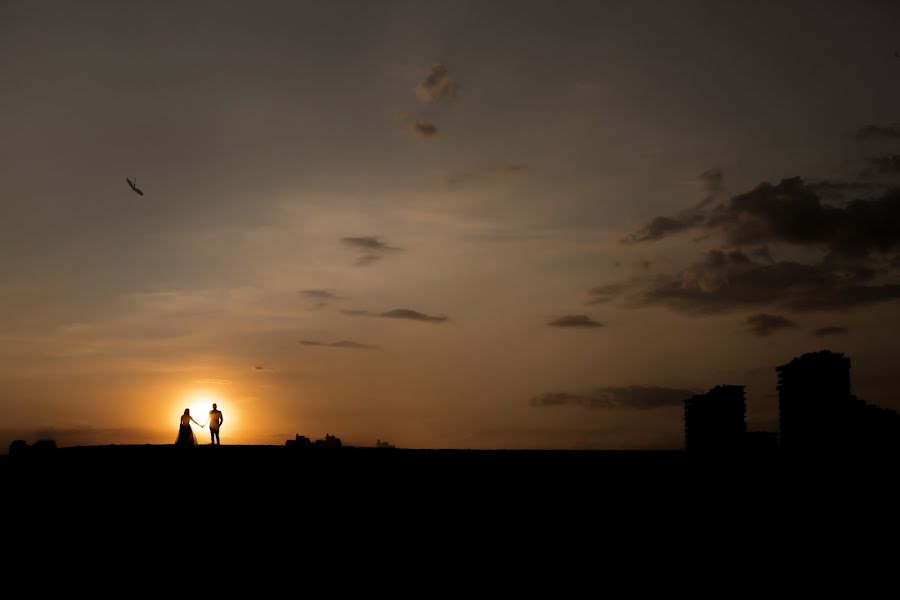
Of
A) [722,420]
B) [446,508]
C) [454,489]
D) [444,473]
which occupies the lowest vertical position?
[446,508]

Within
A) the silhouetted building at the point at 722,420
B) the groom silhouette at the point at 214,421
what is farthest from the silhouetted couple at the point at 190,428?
the silhouetted building at the point at 722,420

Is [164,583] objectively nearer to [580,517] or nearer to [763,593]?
[580,517]

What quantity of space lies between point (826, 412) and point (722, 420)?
3.05 metres

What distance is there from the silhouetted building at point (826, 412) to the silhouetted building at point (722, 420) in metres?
1.54

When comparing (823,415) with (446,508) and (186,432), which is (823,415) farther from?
(186,432)

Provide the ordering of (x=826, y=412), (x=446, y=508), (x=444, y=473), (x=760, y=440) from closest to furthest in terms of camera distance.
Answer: (x=446, y=508), (x=444, y=473), (x=826, y=412), (x=760, y=440)

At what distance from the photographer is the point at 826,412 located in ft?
77.0

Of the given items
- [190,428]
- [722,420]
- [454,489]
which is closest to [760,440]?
[722,420]

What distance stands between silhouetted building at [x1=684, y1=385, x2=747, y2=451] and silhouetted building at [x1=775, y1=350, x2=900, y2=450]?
1540 millimetres

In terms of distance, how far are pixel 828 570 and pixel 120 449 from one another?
1646cm

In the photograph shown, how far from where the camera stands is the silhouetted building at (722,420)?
2566 cm

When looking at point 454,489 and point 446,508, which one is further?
point 454,489

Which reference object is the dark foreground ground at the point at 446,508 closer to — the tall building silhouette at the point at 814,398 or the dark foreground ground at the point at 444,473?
the dark foreground ground at the point at 444,473

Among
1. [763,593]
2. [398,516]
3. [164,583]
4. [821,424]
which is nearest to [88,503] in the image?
[164,583]
